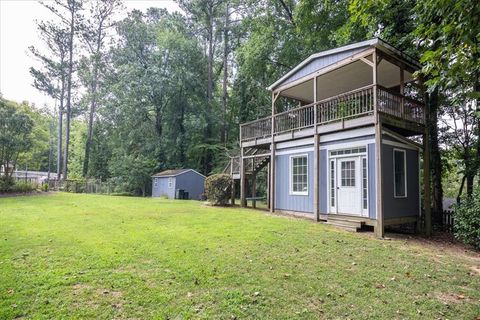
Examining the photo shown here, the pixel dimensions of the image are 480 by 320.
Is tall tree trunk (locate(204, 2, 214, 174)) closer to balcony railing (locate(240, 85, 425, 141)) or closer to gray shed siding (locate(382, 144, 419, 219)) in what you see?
balcony railing (locate(240, 85, 425, 141))

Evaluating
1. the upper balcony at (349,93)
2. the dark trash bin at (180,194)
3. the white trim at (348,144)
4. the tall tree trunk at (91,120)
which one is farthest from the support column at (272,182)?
the tall tree trunk at (91,120)

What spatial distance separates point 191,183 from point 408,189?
17.4 metres

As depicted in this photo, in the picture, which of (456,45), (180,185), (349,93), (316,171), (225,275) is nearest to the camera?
(456,45)

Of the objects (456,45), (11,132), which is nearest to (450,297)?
(456,45)

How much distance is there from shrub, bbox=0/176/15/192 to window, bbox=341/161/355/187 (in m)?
20.1

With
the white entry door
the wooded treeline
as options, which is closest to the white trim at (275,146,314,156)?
the white entry door

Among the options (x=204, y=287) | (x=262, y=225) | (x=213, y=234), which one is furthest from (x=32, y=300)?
(x=262, y=225)

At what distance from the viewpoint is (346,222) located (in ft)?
30.9

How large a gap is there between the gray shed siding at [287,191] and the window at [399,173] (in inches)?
113

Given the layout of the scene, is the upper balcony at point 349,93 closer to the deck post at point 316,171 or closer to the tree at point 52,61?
the deck post at point 316,171

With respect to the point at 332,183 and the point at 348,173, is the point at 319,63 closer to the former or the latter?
the point at 348,173

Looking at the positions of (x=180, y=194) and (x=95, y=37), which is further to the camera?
(x=95, y=37)

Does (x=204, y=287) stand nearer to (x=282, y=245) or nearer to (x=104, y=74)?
(x=282, y=245)

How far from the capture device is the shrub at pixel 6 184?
729 inches
